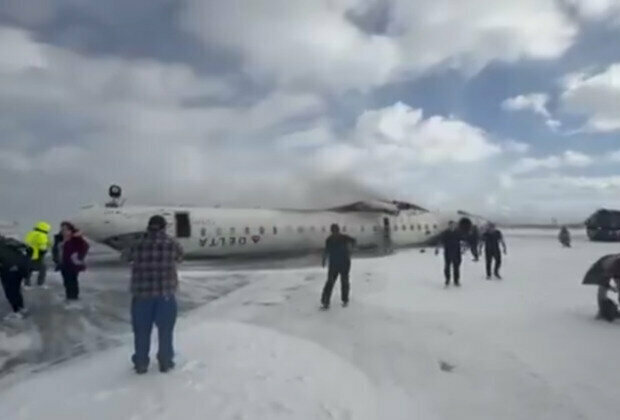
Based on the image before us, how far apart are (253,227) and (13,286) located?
23640mm

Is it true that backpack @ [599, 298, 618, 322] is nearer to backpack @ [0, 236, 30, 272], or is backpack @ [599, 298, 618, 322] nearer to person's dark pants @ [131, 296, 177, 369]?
person's dark pants @ [131, 296, 177, 369]

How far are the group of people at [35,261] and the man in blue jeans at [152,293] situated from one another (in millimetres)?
5574

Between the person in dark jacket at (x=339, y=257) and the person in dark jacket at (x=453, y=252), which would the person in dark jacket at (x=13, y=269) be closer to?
the person in dark jacket at (x=339, y=257)

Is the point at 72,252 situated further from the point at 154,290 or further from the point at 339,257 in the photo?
the point at 154,290

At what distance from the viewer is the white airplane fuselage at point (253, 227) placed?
31.6 metres

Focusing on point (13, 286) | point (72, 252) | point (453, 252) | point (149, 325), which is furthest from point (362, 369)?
A: point (453, 252)

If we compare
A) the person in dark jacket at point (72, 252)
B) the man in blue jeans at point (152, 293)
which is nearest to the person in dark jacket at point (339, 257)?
the man in blue jeans at point (152, 293)

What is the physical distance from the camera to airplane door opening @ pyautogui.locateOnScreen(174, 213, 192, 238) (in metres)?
32.8

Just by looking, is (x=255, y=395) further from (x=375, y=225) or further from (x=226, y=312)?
(x=375, y=225)

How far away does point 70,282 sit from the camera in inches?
567

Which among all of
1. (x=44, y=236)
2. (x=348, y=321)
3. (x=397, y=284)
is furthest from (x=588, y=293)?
(x=44, y=236)

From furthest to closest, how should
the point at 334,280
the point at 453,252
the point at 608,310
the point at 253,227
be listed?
the point at 253,227 < the point at 453,252 < the point at 334,280 < the point at 608,310

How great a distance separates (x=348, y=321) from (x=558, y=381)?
14.7 ft

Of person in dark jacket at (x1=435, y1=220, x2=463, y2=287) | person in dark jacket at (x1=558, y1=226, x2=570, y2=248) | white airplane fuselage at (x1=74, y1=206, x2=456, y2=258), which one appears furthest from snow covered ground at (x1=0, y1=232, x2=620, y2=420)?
person in dark jacket at (x1=558, y1=226, x2=570, y2=248)
